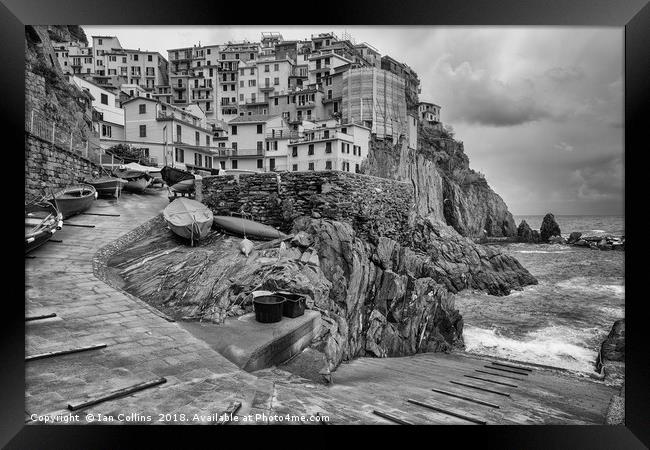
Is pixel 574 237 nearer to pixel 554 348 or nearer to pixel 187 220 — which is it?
pixel 554 348

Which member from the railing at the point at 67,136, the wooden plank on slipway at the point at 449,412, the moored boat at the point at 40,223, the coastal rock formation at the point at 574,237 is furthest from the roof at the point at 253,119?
the wooden plank on slipway at the point at 449,412

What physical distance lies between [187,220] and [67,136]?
2.06 m

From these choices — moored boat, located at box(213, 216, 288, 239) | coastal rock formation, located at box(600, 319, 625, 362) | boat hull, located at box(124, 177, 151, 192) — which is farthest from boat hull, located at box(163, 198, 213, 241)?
coastal rock formation, located at box(600, 319, 625, 362)

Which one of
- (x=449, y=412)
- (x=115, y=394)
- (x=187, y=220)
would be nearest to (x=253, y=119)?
(x=187, y=220)

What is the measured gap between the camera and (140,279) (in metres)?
5.04

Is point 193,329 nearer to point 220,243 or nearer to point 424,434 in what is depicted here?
point 220,243

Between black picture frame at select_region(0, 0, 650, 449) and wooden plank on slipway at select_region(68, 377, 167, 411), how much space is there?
0.63 meters

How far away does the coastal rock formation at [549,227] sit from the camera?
5207 mm

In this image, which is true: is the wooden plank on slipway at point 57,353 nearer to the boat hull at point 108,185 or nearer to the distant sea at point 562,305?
the boat hull at point 108,185

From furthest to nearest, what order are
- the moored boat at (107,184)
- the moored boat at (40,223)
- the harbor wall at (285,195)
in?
the harbor wall at (285,195), the moored boat at (107,184), the moored boat at (40,223)

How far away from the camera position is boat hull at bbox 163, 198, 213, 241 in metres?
5.71

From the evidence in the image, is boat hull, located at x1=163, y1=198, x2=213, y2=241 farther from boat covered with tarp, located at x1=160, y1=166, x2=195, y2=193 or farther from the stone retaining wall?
the stone retaining wall
